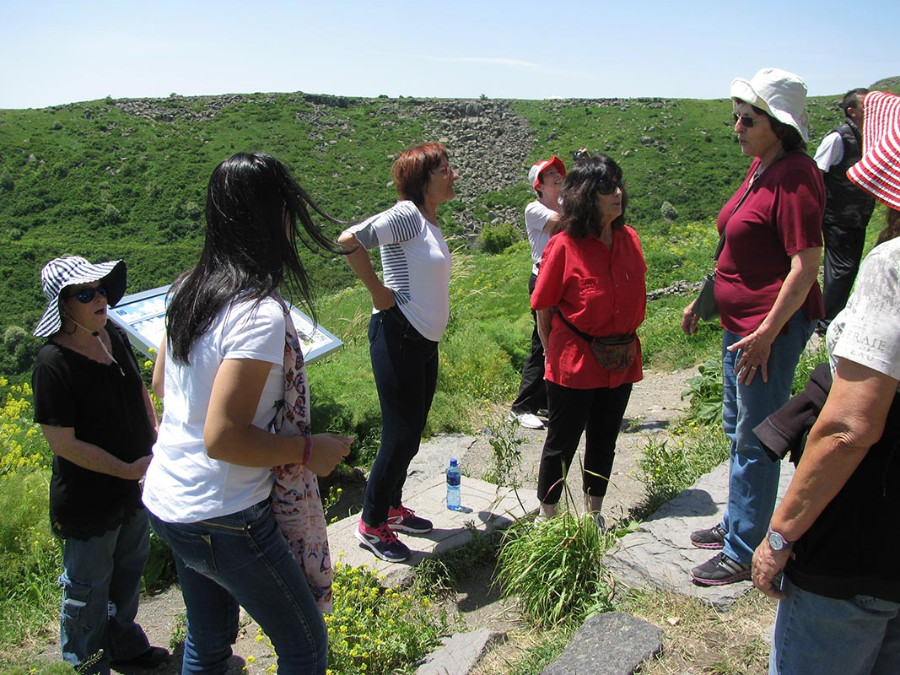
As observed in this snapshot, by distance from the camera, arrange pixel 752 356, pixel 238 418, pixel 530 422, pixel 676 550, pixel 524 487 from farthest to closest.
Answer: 1. pixel 530 422
2. pixel 524 487
3. pixel 676 550
4. pixel 752 356
5. pixel 238 418

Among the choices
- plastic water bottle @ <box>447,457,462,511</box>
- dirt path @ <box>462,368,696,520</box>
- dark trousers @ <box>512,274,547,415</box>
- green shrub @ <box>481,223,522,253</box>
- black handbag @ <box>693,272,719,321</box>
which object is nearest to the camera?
black handbag @ <box>693,272,719,321</box>

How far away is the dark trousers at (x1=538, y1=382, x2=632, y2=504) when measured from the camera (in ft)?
11.2

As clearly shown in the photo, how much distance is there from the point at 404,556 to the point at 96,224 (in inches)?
2290

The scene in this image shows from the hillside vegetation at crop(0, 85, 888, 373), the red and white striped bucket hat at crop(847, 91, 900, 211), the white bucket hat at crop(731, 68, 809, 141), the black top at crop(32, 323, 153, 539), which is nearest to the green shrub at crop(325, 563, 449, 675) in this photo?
the black top at crop(32, 323, 153, 539)

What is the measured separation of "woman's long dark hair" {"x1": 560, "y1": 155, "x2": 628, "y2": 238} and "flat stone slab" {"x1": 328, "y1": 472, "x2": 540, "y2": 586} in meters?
1.38

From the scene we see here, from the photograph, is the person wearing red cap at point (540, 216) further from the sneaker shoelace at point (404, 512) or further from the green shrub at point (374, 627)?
the green shrub at point (374, 627)

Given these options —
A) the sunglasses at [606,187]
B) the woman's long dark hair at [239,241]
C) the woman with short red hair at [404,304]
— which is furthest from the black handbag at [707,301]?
the woman's long dark hair at [239,241]

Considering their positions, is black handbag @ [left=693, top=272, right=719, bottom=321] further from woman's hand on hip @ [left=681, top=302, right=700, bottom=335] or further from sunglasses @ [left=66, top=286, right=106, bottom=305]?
sunglasses @ [left=66, top=286, right=106, bottom=305]

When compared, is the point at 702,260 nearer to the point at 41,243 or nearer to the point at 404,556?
the point at 404,556

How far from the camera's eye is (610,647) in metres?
2.44

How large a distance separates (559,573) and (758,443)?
3.15 ft

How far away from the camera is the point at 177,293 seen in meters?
1.99

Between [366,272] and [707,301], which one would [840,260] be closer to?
[707,301]

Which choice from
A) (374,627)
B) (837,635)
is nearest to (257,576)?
(374,627)
